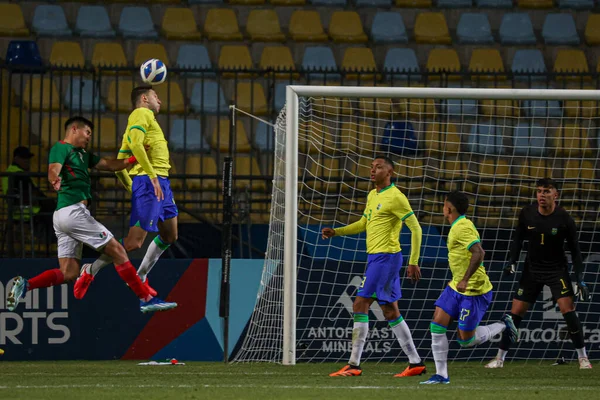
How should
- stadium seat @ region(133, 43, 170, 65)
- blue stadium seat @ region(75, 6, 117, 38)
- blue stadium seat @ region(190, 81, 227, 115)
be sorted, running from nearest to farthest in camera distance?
blue stadium seat @ region(190, 81, 227, 115), stadium seat @ region(133, 43, 170, 65), blue stadium seat @ region(75, 6, 117, 38)

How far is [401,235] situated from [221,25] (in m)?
5.57

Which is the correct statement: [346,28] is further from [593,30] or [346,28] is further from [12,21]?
[12,21]

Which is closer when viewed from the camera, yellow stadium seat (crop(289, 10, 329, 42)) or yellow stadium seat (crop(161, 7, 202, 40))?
yellow stadium seat (crop(161, 7, 202, 40))

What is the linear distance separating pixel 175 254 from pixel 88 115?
108 inches

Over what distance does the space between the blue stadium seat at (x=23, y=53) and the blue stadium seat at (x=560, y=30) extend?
7.83 metres

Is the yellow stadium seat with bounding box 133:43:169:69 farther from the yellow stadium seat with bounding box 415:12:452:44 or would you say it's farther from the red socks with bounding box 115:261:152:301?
the red socks with bounding box 115:261:152:301

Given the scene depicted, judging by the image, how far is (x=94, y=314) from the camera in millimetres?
12031

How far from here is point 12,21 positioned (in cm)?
1584

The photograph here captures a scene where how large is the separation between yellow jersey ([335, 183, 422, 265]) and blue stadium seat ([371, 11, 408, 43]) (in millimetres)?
7308

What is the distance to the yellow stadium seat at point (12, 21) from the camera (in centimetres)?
1569

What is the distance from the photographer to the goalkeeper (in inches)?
436

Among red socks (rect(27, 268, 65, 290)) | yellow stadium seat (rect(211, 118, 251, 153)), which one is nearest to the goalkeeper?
red socks (rect(27, 268, 65, 290))

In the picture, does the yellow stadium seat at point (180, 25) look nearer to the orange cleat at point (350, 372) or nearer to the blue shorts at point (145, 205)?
the blue shorts at point (145, 205)

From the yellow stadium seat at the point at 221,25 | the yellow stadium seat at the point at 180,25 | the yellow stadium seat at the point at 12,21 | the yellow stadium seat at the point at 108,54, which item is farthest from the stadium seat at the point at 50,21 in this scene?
the yellow stadium seat at the point at 221,25
